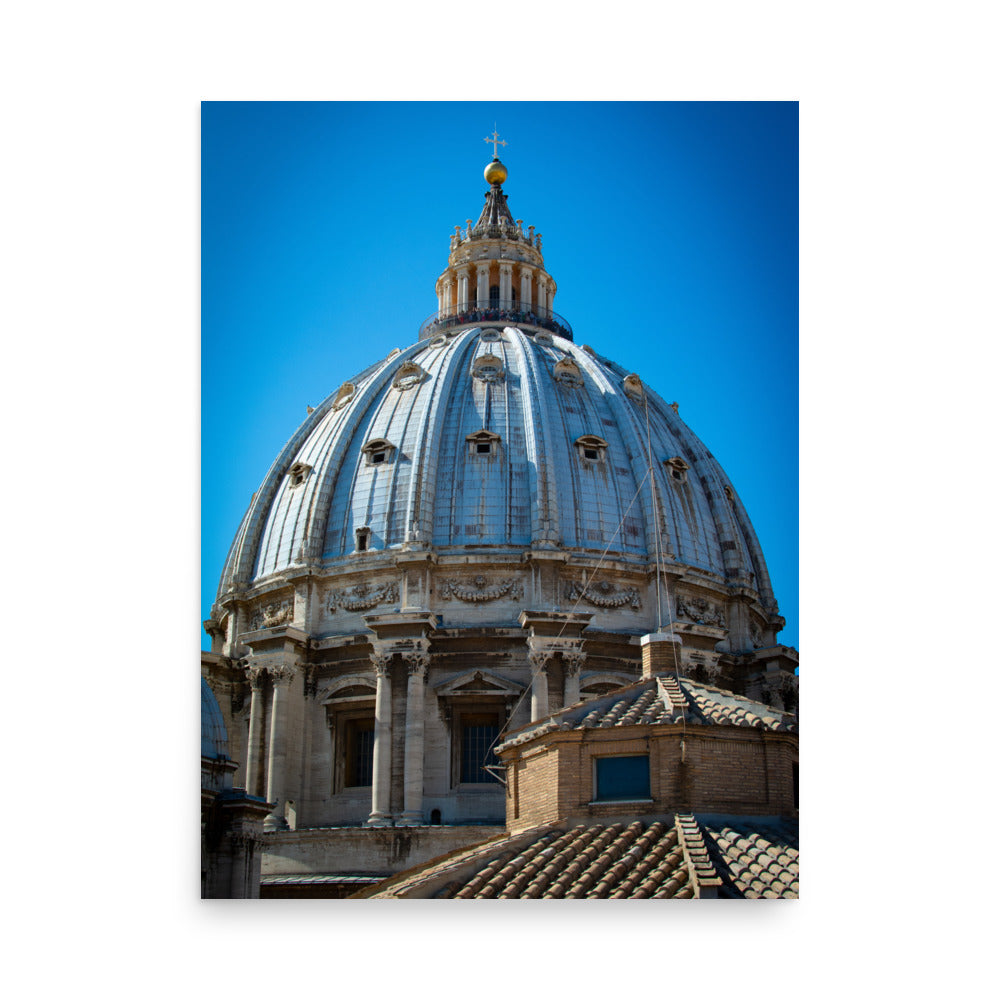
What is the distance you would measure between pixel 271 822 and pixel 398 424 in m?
13.5

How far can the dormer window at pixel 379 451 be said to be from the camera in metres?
37.6

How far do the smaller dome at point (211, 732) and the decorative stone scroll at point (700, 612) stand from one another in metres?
15.0

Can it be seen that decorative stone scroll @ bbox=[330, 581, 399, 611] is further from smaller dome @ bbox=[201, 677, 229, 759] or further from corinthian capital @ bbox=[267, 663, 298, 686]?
smaller dome @ bbox=[201, 677, 229, 759]

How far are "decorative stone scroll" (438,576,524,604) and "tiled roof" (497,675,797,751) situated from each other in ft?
46.2

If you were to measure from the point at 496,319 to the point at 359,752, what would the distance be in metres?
18.8

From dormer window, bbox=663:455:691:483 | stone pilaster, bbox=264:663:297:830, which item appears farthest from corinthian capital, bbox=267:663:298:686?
dormer window, bbox=663:455:691:483

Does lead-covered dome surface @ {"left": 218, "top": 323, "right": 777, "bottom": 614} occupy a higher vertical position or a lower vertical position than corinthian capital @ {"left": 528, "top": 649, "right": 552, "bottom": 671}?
higher

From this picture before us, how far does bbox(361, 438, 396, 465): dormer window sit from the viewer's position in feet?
123

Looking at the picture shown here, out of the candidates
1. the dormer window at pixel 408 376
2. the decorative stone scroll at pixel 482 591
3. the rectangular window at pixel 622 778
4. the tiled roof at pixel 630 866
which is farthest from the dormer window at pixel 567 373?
the tiled roof at pixel 630 866

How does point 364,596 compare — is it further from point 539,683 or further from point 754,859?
point 754,859

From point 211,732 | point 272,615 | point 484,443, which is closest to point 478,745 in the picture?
point 272,615

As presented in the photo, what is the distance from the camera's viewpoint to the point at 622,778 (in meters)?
17.1
